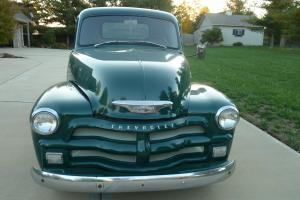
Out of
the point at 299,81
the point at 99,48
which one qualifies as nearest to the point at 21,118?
the point at 99,48

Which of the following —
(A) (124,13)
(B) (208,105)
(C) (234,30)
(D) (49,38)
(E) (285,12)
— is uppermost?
(E) (285,12)

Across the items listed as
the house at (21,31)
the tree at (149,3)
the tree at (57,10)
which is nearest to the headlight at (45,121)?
the house at (21,31)

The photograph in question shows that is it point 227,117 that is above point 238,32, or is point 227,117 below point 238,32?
below

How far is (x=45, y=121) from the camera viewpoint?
9.39 feet

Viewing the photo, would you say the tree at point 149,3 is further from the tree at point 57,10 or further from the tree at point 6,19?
the tree at point 6,19

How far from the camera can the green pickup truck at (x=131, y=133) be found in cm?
280

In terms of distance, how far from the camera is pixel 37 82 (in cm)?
1014

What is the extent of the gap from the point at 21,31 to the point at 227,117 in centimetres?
3487

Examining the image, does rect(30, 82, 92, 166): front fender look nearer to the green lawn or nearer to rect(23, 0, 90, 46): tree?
the green lawn

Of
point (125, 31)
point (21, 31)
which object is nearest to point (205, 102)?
point (125, 31)

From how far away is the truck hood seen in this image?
9.65 feet

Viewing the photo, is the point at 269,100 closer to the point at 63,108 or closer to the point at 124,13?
the point at 124,13

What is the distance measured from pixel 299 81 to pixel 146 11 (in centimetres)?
859

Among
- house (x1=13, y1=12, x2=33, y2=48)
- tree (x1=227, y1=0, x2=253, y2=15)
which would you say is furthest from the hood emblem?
tree (x1=227, y1=0, x2=253, y2=15)
